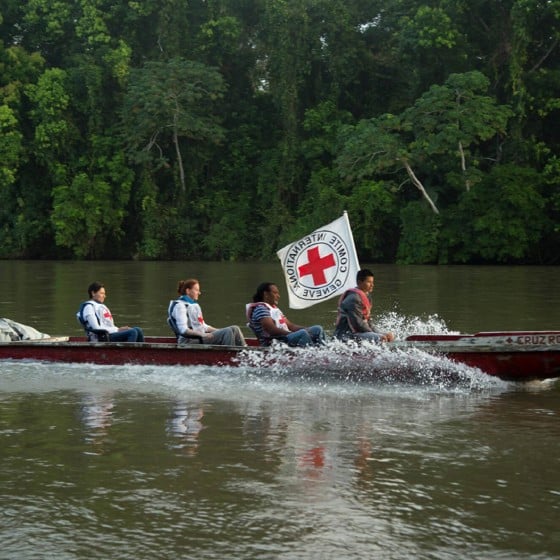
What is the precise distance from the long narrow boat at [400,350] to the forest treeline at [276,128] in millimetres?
31639

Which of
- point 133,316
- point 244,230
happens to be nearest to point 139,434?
point 133,316

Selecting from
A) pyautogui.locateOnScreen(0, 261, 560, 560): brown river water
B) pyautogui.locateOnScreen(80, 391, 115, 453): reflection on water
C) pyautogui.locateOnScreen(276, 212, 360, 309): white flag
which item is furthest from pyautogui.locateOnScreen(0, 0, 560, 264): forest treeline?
pyautogui.locateOnScreen(80, 391, 115, 453): reflection on water

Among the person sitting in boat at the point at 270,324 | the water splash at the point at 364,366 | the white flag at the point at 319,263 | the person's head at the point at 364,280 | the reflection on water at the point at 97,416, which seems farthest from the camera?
the white flag at the point at 319,263

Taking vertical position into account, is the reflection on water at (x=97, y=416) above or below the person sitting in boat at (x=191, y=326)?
below

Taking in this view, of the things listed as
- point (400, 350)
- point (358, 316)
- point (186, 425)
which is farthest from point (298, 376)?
point (186, 425)

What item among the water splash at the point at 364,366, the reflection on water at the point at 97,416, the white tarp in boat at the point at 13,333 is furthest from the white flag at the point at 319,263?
the white tarp in boat at the point at 13,333

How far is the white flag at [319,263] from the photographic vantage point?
489 inches

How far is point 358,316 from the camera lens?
37.6 ft

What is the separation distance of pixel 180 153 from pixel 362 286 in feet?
140

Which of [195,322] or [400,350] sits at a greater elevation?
[195,322]

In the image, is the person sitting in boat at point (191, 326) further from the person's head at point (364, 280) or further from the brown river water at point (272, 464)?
the person's head at point (364, 280)

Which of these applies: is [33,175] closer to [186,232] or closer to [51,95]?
[51,95]

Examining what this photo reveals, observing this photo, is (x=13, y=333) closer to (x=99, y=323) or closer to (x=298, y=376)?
(x=99, y=323)

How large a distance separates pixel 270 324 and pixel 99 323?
2121 millimetres
